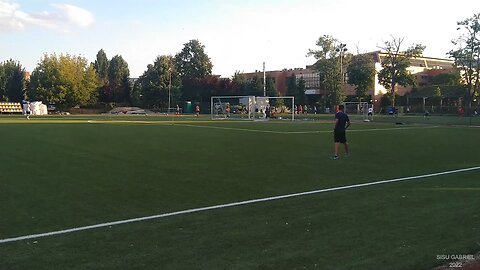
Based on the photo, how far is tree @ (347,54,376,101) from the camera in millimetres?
92125

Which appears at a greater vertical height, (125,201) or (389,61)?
(389,61)

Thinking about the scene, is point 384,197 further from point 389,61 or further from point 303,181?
point 389,61

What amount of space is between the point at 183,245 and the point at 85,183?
17.3ft

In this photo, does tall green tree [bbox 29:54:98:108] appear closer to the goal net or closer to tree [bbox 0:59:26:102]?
tree [bbox 0:59:26:102]

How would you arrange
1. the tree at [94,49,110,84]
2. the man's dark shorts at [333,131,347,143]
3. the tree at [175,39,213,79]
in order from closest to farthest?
the man's dark shorts at [333,131,347,143] → the tree at [175,39,213,79] → the tree at [94,49,110,84]

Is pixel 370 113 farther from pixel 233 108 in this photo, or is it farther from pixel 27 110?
pixel 27 110

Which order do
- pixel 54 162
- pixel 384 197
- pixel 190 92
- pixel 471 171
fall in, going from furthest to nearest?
pixel 190 92, pixel 54 162, pixel 471 171, pixel 384 197

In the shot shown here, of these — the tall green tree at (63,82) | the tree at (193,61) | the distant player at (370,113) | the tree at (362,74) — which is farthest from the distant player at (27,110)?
the tree at (362,74)

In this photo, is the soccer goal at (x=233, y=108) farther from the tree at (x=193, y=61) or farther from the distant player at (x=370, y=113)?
the tree at (x=193, y=61)

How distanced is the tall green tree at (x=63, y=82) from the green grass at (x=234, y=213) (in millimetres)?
78542

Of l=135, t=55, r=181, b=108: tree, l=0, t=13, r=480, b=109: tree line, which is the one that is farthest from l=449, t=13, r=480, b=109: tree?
l=135, t=55, r=181, b=108: tree

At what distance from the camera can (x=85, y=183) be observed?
10.4 m

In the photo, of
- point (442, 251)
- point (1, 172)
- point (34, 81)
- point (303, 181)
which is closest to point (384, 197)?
point (303, 181)

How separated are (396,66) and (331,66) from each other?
13516 mm
